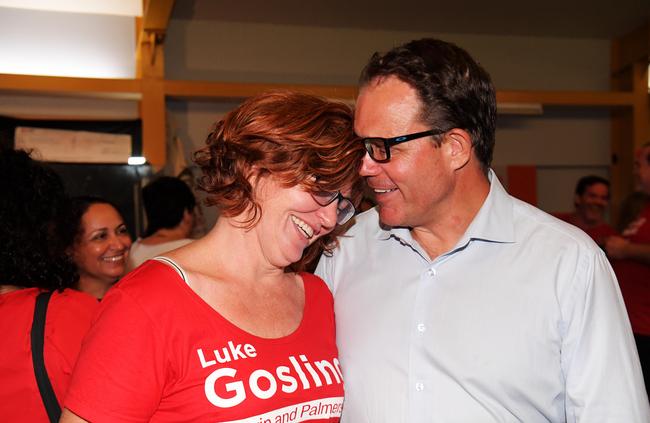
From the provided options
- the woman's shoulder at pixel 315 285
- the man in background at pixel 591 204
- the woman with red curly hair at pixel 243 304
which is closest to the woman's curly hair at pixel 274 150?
the woman with red curly hair at pixel 243 304

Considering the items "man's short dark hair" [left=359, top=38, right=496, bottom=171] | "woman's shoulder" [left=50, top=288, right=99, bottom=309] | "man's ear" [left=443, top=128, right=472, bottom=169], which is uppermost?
"man's short dark hair" [left=359, top=38, right=496, bottom=171]

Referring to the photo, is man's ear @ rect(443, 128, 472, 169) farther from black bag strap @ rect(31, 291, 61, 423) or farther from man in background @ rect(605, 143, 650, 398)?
man in background @ rect(605, 143, 650, 398)

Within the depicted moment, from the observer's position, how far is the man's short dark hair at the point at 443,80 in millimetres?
1948

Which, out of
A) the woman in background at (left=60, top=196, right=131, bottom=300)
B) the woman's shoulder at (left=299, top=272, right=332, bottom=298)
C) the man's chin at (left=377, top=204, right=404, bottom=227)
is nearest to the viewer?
the man's chin at (left=377, top=204, right=404, bottom=227)

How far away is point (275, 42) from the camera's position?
25.5ft

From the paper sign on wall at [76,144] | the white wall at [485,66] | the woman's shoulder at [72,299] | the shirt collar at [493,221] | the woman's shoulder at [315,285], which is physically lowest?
the woman's shoulder at [72,299]

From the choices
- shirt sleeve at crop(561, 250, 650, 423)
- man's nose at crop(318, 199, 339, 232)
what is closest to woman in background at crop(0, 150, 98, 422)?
man's nose at crop(318, 199, 339, 232)

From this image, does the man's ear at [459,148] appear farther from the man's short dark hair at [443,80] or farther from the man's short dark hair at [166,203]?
the man's short dark hair at [166,203]

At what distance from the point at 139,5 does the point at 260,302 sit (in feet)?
19.9

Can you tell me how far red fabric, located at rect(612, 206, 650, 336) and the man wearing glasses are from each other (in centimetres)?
242

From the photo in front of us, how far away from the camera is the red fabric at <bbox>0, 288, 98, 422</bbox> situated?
2.04 m

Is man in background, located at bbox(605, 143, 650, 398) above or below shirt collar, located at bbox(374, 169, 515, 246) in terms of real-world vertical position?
below

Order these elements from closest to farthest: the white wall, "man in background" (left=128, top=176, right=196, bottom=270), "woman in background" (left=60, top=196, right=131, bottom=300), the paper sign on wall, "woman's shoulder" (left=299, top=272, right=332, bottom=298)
→ "woman's shoulder" (left=299, top=272, right=332, bottom=298) → "woman in background" (left=60, top=196, right=131, bottom=300) → "man in background" (left=128, top=176, right=196, bottom=270) → the paper sign on wall → the white wall

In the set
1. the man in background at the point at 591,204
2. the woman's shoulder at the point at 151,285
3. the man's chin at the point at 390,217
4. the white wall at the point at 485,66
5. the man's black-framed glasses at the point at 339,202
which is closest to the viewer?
the woman's shoulder at the point at 151,285
